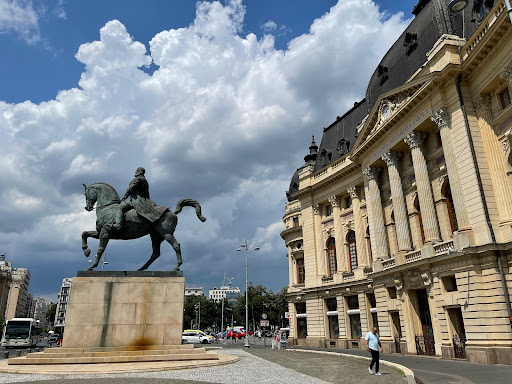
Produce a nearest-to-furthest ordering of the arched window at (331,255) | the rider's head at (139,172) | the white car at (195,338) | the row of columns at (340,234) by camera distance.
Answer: the rider's head at (139,172)
the row of columns at (340,234)
the arched window at (331,255)
the white car at (195,338)

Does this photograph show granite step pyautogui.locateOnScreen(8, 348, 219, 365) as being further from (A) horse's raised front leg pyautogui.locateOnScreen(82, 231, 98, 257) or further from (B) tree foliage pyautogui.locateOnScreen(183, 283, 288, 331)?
(B) tree foliage pyautogui.locateOnScreen(183, 283, 288, 331)

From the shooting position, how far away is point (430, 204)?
26.9m

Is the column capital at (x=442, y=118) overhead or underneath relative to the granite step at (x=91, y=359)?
overhead

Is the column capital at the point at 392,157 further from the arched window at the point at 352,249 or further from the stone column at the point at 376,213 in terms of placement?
the arched window at the point at 352,249

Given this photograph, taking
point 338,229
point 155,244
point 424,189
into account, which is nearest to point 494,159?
point 424,189

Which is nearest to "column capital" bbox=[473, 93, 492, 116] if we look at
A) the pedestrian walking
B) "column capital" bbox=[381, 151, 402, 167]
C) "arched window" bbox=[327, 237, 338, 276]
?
"column capital" bbox=[381, 151, 402, 167]

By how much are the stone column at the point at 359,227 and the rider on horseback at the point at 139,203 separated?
25.2 meters

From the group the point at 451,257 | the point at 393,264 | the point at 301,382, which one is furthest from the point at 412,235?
the point at 301,382

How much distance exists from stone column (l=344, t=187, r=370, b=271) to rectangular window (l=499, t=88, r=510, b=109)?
17855mm

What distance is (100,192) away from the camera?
59.3 feet

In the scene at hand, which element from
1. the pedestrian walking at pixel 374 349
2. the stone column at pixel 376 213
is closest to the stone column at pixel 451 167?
the stone column at pixel 376 213

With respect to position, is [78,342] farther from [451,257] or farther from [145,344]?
[451,257]

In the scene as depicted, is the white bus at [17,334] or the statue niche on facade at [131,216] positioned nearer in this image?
the statue niche on facade at [131,216]

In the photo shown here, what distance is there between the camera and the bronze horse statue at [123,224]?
17.3 metres
